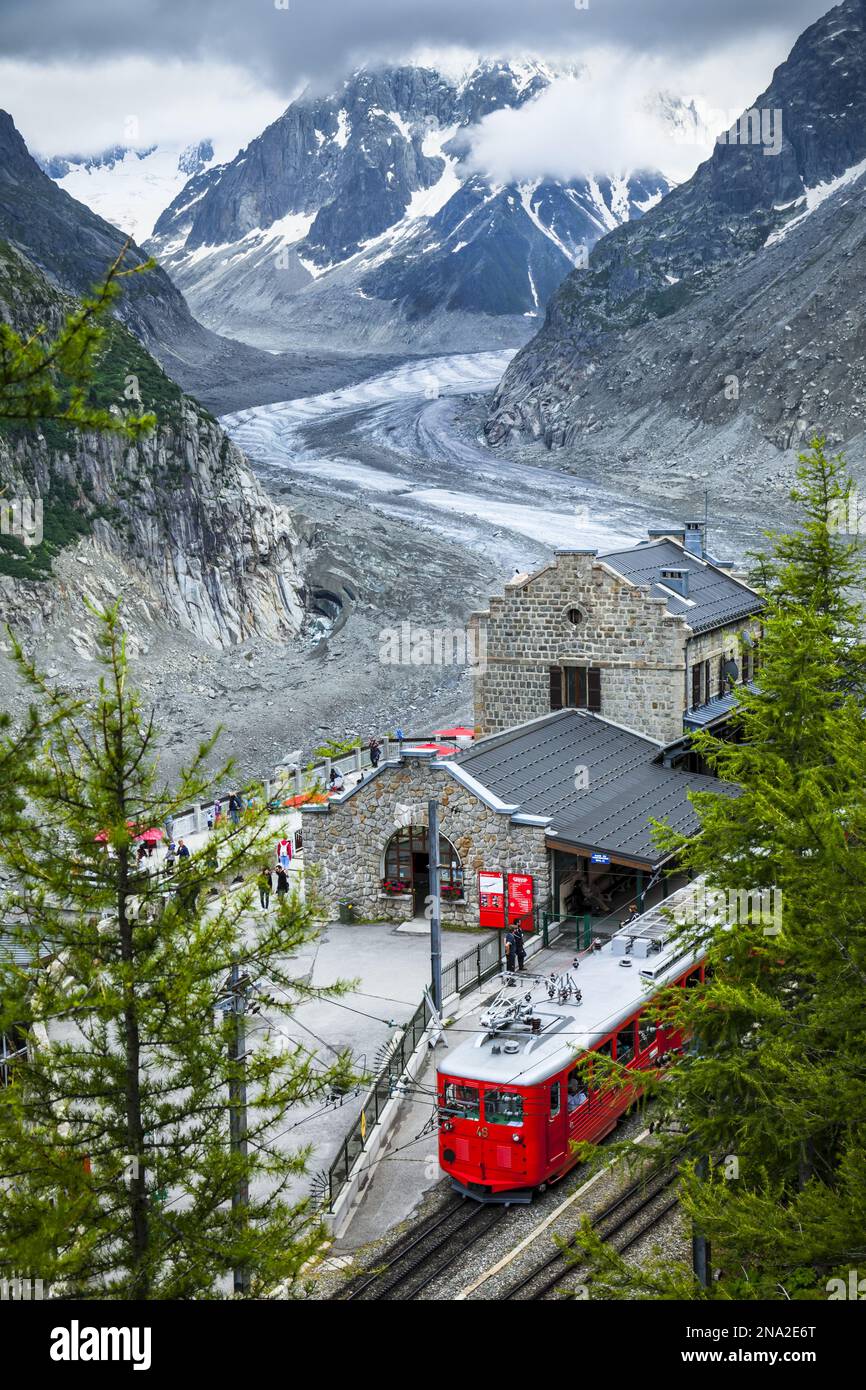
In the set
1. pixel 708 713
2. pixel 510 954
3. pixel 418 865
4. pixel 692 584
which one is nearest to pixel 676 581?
pixel 692 584

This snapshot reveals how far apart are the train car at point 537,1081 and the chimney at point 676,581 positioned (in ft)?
61.3

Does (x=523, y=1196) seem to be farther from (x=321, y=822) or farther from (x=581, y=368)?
(x=581, y=368)

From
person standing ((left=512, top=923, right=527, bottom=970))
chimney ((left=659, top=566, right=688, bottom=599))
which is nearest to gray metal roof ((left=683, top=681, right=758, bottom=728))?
chimney ((left=659, top=566, right=688, bottom=599))

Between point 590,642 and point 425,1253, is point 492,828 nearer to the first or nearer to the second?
point 590,642

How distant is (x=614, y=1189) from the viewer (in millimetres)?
21109

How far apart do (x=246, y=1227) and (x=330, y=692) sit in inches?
2531

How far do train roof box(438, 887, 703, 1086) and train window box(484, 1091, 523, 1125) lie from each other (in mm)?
248

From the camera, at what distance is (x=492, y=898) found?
31453mm

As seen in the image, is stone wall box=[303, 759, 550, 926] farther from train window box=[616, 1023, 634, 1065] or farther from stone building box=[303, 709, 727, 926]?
train window box=[616, 1023, 634, 1065]

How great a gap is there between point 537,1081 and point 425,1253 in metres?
2.75

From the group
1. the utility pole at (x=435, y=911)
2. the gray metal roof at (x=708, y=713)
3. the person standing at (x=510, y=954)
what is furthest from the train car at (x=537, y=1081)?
the gray metal roof at (x=708, y=713)

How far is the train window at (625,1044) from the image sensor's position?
22.5m

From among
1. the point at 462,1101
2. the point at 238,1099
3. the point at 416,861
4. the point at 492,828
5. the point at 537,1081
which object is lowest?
the point at 416,861
